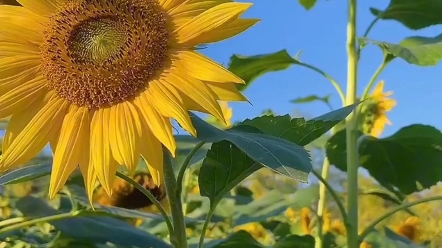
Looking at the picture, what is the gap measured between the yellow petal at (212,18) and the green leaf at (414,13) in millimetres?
735

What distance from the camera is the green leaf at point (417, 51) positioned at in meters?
1.12

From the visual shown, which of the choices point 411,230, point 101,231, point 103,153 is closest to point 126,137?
point 103,153

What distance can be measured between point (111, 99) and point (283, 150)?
221 mm

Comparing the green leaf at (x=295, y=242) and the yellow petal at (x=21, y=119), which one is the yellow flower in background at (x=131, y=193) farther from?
the yellow petal at (x=21, y=119)

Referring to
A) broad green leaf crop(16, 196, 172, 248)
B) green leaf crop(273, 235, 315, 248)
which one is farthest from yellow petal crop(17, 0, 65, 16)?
green leaf crop(273, 235, 315, 248)

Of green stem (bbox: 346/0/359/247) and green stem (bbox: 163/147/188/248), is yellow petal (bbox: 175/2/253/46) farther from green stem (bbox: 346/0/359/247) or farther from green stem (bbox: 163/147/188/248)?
green stem (bbox: 346/0/359/247)

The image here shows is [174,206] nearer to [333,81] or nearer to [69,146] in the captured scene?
[69,146]

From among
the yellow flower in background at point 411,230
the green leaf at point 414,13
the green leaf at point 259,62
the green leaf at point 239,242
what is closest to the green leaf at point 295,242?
the green leaf at point 239,242

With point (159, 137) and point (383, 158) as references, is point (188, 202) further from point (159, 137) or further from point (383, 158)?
point (159, 137)

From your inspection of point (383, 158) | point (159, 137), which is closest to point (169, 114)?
point (159, 137)

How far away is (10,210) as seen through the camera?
1577 mm

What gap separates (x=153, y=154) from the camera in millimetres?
705

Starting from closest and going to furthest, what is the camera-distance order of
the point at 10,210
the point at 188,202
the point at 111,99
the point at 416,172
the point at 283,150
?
the point at 283,150 → the point at 111,99 → the point at 416,172 → the point at 10,210 → the point at 188,202

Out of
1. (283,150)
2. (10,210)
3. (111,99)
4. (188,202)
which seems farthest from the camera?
(188,202)
